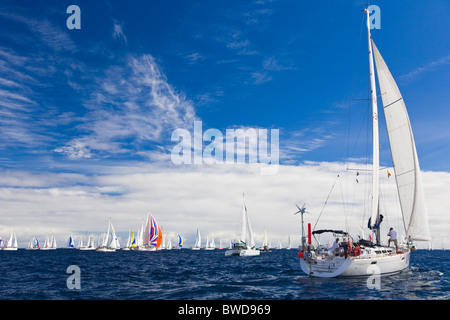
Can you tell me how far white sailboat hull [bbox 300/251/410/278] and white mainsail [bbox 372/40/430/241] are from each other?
184 inches

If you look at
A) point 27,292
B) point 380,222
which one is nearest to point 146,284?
point 27,292

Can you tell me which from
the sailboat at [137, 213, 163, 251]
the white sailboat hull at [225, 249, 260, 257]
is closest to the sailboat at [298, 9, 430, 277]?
the white sailboat hull at [225, 249, 260, 257]

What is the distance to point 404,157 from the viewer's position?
1186 inches

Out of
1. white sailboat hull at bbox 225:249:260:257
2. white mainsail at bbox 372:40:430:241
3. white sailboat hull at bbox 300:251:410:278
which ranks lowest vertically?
white sailboat hull at bbox 225:249:260:257

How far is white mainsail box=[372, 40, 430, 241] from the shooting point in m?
28.8

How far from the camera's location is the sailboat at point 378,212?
23.4 m

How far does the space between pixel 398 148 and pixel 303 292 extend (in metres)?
19.3

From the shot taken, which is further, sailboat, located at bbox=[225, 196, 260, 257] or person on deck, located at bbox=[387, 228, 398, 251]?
sailboat, located at bbox=[225, 196, 260, 257]

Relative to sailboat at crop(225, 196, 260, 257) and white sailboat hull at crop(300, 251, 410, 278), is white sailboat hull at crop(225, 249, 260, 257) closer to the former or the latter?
sailboat at crop(225, 196, 260, 257)

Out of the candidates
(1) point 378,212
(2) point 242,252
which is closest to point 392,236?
(1) point 378,212

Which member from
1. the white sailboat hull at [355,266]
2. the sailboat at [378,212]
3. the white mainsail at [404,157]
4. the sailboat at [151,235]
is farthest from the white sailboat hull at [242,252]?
the white sailboat hull at [355,266]

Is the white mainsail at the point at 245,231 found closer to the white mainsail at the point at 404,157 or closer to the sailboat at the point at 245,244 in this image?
the sailboat at the point at 245,244

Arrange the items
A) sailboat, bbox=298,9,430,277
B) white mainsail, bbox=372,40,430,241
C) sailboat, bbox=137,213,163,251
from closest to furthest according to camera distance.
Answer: sailboat, bbox=298,9,430,277
white mainsail, bbox=372,40,430,241
sailboat, bbox=137,213,163,251
